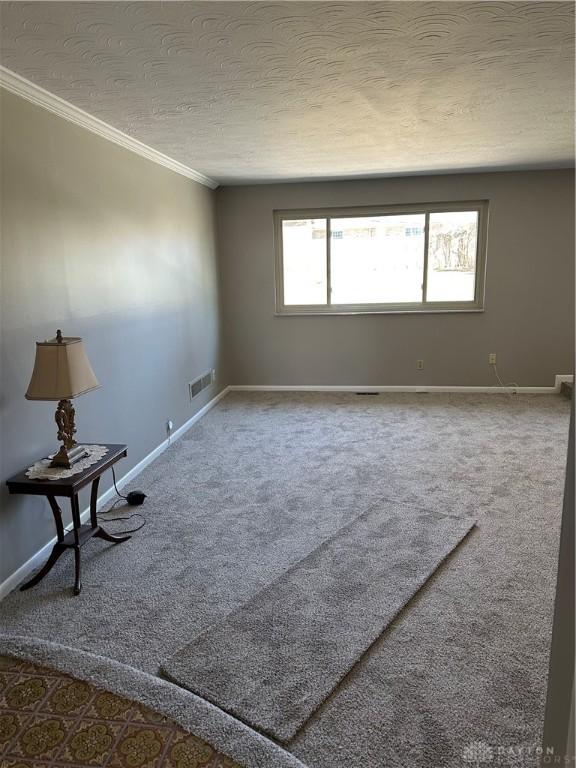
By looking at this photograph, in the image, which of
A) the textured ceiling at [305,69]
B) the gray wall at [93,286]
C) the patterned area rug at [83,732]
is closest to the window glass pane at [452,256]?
the textured ceiling at [305,69]

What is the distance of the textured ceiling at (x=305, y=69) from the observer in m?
1.83

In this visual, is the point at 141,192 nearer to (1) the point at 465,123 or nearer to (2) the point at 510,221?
(1) the point at 465,123

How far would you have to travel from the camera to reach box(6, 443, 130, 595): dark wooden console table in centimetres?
244

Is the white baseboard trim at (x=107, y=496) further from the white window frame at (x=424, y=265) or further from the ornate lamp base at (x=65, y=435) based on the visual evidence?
the white window frame at (x=424, y=265)

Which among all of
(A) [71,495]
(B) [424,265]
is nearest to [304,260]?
(B) [424,265]

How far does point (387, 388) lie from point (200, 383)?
2.18m

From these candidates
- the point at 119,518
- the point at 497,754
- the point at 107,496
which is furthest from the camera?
the point at 107,496

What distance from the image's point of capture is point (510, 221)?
219 inches

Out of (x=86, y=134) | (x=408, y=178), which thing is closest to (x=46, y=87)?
(x=86, y=134)

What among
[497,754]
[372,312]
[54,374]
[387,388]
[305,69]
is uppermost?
[305,69]

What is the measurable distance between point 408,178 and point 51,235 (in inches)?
158

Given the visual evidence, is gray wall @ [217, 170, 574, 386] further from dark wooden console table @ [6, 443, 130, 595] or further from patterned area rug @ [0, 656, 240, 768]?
patterned area rug @ [0, 656, 240, 768]

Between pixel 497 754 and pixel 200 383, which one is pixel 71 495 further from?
pixel 200 383

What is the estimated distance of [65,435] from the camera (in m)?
2.65
